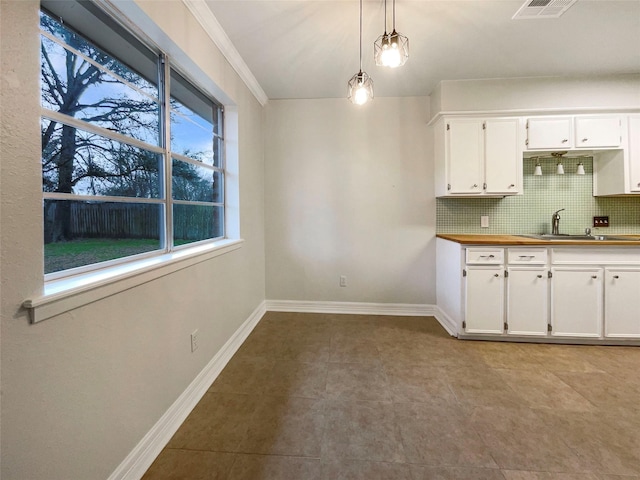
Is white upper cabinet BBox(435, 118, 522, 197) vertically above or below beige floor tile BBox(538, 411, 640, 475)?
above

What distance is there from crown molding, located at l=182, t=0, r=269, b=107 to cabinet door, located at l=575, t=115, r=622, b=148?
131 inches

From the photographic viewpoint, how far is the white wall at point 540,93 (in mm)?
2809

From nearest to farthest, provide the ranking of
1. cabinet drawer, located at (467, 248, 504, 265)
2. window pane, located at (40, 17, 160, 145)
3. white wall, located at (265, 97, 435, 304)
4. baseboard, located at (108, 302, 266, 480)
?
window pane, located at (40, 17, 160, 145), baseboard, located at (108, 302, 266, 480), cabinet drawer, located at (467, 248, 504, 265), white wall, located at (265, 97, 435, 304)

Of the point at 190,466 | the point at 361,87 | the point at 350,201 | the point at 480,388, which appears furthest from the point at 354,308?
the point at 361,87

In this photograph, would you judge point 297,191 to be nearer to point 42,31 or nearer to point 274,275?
point 274,275

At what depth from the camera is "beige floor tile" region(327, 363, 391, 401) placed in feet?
6.23

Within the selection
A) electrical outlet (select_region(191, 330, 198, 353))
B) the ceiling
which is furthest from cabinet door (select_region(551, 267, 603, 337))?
electrical outlet (select_region(191, 330, 198, 353))

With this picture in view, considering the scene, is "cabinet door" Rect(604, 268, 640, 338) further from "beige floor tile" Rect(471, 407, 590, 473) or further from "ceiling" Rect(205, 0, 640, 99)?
"ceiling" Rect(205, 0, 640, 99)

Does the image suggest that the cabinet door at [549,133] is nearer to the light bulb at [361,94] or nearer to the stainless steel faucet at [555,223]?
the stainless steel faucet at [555,223]

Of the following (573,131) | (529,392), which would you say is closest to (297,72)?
(573,131)

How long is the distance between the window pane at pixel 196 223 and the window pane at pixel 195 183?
0.25 ft

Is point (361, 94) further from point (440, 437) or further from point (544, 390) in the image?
point (544, 390)

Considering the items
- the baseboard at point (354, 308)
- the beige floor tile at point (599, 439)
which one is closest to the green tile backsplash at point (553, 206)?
the baseboard at point (354, 308)

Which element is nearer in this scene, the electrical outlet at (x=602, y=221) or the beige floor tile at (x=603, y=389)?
the beige floor tile at (x=603, y=389)
